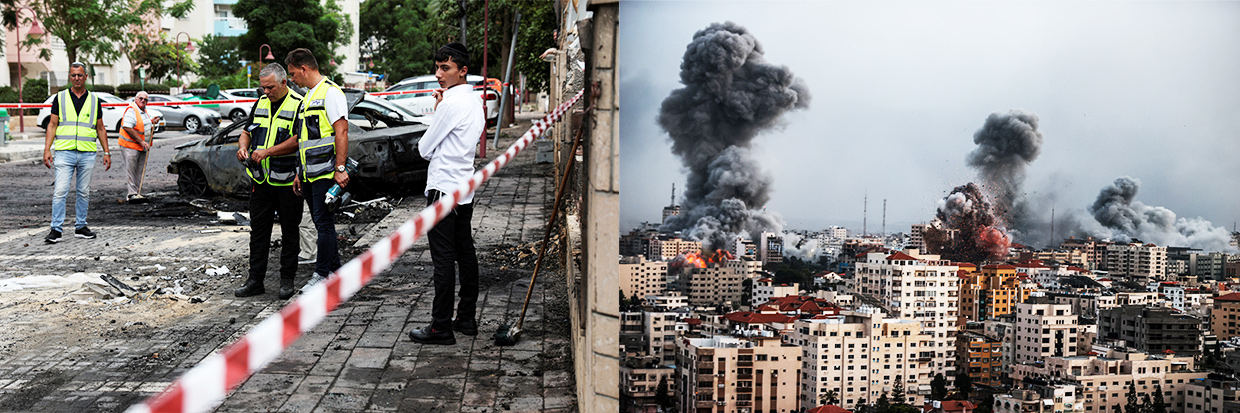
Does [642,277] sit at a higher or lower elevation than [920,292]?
higher

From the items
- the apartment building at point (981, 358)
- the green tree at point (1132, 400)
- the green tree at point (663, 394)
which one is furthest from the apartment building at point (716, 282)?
the green tree at point (1132, 400)

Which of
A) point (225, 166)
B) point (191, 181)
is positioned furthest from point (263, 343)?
→ point (191, 181)

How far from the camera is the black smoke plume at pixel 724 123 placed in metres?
6.19

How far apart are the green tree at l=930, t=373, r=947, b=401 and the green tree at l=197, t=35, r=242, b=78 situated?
5281cm

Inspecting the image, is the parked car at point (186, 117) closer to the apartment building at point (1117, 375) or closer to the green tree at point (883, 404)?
the green tree at point (883, 404)

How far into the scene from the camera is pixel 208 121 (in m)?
32.1

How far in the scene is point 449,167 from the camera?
570 centimetres

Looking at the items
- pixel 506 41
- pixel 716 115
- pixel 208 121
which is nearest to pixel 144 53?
pixel 208 121

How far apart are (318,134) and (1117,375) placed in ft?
16.0

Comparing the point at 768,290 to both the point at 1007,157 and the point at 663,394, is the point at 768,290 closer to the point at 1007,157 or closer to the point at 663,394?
the point at 663,394

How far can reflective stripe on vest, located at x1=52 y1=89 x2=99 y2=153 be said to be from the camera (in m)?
9.73

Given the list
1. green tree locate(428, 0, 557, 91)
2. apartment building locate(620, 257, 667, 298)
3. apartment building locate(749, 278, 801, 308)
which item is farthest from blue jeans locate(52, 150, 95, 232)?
green tree locate(428, 0, 557, 91)

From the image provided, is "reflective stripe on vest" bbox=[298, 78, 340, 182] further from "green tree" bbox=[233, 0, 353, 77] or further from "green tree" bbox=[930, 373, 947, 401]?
"green tree" bbox=[233, 0, 353, 77]

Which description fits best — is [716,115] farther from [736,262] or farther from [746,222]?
[736,262]
